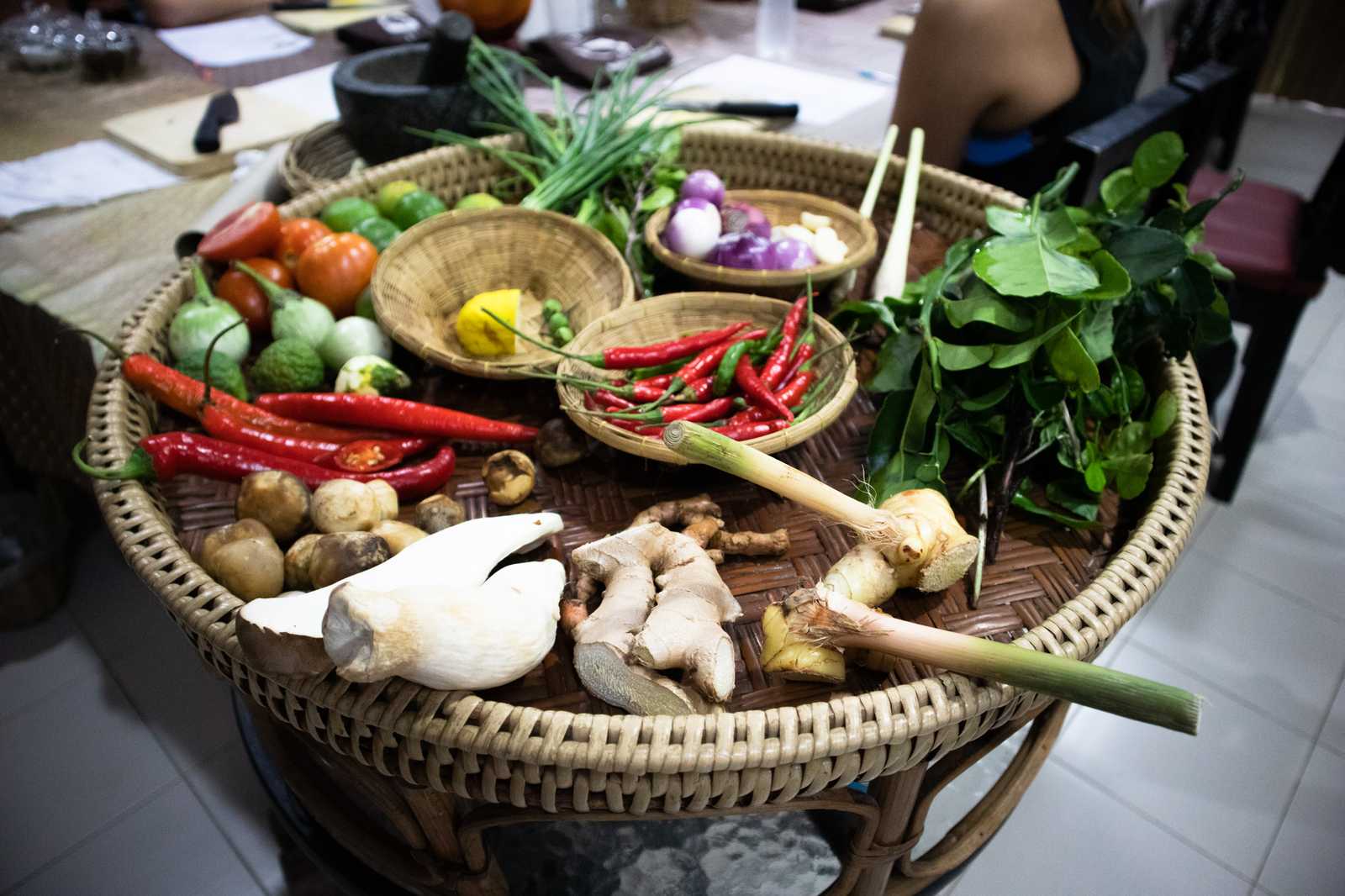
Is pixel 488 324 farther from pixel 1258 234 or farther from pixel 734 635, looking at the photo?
pixel 1258 234

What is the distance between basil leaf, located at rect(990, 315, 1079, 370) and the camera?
1063 millimetres

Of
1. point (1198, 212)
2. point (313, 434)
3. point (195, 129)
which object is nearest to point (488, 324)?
point (313, 434)

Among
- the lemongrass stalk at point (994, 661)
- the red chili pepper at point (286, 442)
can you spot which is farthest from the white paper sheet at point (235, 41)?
the lemongrass stalk at point (994, 661)

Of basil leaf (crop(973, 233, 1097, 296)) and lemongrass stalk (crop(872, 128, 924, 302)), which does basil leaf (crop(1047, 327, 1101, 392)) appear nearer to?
basil leaf (crop(973, 233, 1097, 296))

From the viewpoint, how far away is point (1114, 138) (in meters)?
1.69

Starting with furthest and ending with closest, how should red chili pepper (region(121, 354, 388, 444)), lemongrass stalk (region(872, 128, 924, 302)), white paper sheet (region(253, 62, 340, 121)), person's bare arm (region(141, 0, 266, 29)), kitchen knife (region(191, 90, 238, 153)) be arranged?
person's bare arm (region(141, 0, 266, 29)) → white paper sheet (region(253, 62, 340, 121)) → kitchen knife (region(191, 90, 238, 153)) → lemongrass stalk (region(872, 128, 924, 302)) → red chili pepper (region(121, 354, 388, 444))

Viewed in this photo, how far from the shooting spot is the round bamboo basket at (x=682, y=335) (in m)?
1.12

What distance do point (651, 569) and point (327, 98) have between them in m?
2.10

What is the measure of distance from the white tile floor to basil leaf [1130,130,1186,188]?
116 centimetres

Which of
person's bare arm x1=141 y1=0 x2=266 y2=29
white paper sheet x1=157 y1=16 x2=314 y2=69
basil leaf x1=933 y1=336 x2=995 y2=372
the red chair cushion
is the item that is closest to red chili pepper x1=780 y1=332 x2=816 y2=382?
basil leaf x1=933 y1=336 x2=995 y2=372

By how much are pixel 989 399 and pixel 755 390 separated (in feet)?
1.06

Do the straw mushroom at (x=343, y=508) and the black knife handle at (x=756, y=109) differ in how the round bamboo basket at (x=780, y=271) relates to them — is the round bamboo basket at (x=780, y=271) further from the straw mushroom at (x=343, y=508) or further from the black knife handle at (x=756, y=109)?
the straw mushroom at (x=343, y=508)

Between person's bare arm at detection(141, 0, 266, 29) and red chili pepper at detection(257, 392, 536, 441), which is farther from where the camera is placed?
person's bare arm at detection(141, 0, 266, 29)

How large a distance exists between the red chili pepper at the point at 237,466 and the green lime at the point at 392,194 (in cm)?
71
